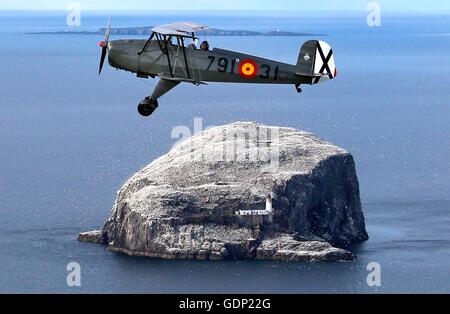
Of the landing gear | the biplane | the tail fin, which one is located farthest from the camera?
the tail fin

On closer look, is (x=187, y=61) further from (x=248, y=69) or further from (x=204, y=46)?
(x=248, y=69)

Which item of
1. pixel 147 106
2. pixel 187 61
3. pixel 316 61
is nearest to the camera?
pixel 147 106

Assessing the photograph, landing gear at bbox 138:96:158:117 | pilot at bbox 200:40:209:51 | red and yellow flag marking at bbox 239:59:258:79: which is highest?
pilot at bbox 200:40:209:51

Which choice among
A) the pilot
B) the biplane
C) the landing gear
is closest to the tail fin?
the biplane

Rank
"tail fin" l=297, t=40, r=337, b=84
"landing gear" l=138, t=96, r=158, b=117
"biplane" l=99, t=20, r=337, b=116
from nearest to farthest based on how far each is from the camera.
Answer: "landing gear" l=138, t=96, r=158, b=117 → "biplane" l=99, t=20, r=337, b=116 → "tail fin" l=297, t=40, r=337, b=84

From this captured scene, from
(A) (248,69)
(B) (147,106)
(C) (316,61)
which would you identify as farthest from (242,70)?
(B) (147,106)

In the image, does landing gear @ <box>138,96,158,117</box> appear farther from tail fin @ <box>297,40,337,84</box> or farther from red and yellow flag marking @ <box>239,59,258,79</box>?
tail fin @ <box>297,40,337,84</box>
